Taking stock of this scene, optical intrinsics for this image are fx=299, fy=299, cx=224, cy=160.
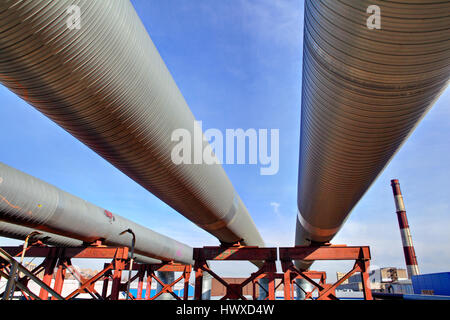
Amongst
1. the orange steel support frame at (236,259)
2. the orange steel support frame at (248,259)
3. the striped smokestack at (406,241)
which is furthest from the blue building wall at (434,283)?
the orange steel support frame at (236,259)

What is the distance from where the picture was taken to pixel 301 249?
8.84 meters

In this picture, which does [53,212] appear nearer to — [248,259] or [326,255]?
[248,259]

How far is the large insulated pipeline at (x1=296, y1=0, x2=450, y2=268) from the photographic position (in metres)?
2.26

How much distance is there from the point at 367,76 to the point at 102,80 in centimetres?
275

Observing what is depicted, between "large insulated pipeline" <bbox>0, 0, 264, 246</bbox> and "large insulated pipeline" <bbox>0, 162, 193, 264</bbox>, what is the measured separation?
10.6 feet

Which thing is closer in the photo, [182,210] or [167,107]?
[167,107]

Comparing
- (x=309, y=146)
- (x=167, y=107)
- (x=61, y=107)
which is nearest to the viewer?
(x=61, y=107)

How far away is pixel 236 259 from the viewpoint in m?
9.14

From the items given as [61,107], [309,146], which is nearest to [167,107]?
[61,107]

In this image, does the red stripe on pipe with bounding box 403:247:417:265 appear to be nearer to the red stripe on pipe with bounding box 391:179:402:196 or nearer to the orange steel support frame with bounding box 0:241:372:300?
the red stripe on pipe with bounding box 391:179:402:196

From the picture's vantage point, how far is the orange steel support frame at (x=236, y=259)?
327 inches

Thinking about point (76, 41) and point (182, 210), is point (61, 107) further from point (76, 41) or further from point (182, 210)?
point (182, 210)

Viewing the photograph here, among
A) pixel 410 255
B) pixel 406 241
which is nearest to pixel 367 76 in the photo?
pixel 406 241
